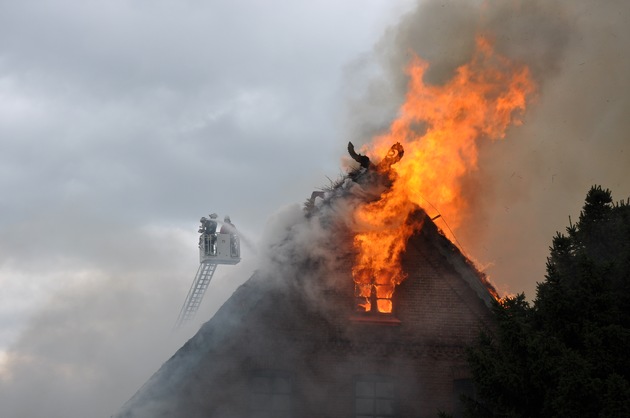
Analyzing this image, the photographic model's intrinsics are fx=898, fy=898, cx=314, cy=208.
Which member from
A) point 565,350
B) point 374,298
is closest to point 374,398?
point 374,298

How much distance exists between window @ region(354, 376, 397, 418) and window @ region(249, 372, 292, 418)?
1.62 m

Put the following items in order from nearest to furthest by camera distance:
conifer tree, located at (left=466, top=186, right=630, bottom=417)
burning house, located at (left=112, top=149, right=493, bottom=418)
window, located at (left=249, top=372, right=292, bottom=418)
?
1. conifer tree, located at (left=466, top=186, right=630, bottom=417)
2. burning house, located at (left=112, top=149, right=493, bottom=418)
3. window, located at (left=249, top=372, right=292, bottom=418)

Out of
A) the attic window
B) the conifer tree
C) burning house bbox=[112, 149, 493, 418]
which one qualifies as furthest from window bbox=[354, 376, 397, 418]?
the conifer tree

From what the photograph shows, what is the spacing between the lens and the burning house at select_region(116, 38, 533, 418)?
20.5 metres

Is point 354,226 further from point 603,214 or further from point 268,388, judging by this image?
point 603,214

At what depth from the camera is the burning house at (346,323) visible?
20.5 m

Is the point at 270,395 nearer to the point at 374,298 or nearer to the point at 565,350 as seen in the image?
the point at 374,298

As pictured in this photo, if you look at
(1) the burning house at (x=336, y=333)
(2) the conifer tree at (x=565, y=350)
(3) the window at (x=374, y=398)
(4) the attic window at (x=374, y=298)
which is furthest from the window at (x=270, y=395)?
(2) the conifer tree at (x=565, y=350)

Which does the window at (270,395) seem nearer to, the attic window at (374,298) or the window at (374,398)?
the window at (374,398)

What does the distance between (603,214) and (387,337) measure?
18.7 ft

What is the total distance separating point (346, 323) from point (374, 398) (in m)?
1.86

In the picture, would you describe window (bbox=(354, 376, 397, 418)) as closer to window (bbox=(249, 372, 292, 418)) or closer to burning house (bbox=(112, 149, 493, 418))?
burning house (bbox=(112, 149, 493, 418))

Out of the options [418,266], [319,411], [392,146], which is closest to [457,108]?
[392,146]

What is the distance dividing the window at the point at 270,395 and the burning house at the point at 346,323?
0.9 inches
